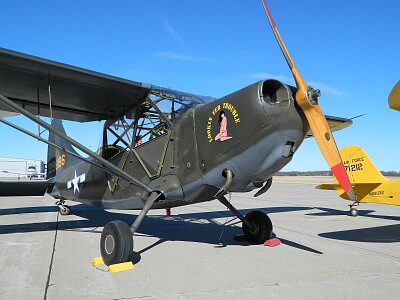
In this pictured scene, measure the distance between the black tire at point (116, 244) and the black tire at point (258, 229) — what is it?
96.6 inches

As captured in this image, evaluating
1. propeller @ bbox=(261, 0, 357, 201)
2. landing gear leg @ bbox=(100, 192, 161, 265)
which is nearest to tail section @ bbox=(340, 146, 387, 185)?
propeller @ bbox=(261, 0, 357, 201)

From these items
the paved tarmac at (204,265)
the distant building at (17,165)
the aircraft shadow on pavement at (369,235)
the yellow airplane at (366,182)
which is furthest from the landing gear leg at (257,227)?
the distant building at (17,165)

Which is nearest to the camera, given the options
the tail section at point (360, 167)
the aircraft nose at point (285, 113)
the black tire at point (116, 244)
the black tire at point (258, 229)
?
the aircraft nose at point (285, 113)

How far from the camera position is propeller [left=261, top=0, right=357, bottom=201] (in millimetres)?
4109

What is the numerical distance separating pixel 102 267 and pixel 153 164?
184cm

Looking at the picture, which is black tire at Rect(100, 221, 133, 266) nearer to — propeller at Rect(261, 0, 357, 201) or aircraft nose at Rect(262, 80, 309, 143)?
aircraft nose at Rect(262, 80, 309, 143)

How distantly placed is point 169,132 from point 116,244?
192 cm

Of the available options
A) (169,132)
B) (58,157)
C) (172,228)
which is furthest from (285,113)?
(58,157)

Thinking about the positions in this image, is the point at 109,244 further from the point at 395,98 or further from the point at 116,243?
the point at 395,98

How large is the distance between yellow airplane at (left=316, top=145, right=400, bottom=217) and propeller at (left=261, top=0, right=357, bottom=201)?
19.8ft

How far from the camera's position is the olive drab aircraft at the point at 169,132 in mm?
4188

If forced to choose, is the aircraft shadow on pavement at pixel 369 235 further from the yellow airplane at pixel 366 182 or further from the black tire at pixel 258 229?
the black tire at pixel 258 229

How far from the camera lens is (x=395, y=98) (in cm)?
452

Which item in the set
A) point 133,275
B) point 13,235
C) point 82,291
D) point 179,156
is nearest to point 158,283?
point 133,275
